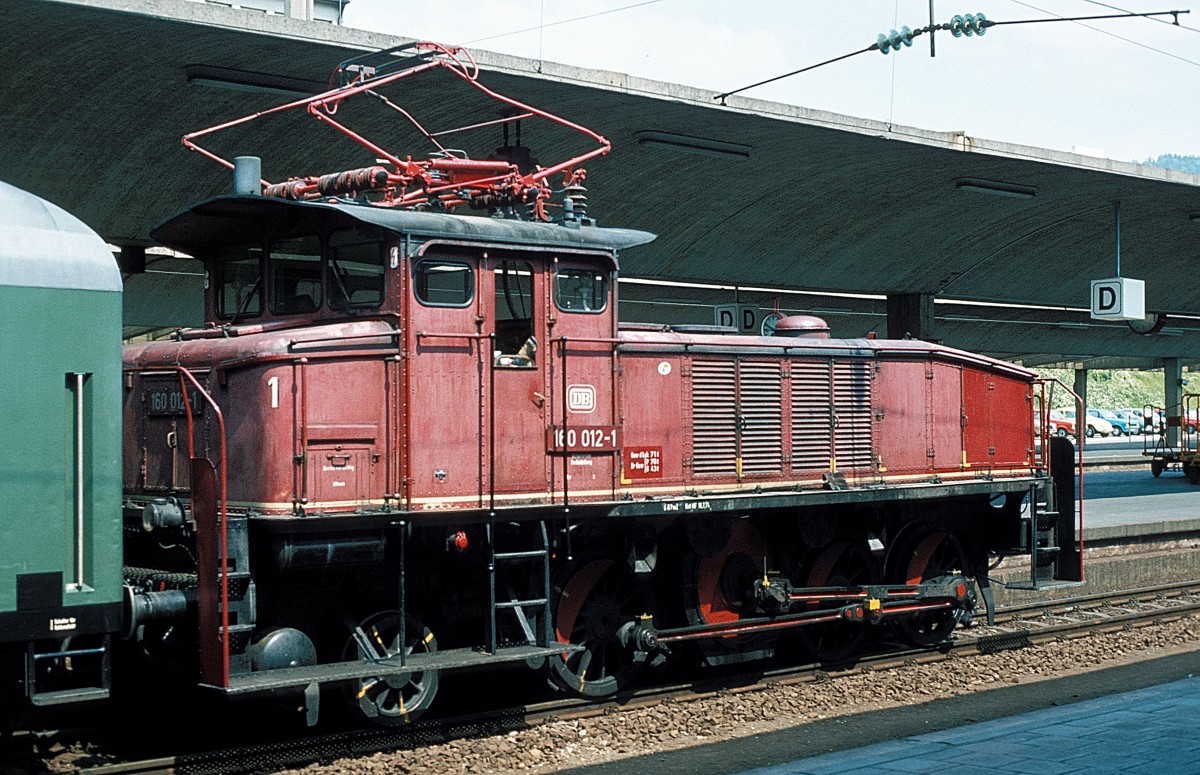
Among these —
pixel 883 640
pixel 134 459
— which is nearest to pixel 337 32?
pixel 134 459

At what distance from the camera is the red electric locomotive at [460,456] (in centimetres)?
914

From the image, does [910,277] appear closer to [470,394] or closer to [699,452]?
[699,452]

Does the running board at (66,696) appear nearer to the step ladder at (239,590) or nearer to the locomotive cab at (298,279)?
the step ladder at (239,590)

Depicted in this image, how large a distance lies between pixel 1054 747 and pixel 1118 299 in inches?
567

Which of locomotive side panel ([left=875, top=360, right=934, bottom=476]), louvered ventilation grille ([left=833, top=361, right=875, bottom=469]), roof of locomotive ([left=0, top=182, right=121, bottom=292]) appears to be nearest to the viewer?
roof of locomotive ([left=0, top=182, right=121, bottom=292])

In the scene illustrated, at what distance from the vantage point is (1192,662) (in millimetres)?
13891

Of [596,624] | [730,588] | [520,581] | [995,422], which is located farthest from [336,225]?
[995,422]

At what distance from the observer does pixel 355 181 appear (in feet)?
33.5

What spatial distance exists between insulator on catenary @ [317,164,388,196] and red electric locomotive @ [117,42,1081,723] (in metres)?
0.03

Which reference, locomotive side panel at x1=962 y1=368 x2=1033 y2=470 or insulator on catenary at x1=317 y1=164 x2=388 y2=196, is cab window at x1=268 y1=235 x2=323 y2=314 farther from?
locomotive side panel at x1=962 y1=368 x2=1033 y2=470

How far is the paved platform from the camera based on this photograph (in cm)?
820

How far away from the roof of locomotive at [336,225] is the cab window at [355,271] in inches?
5.9

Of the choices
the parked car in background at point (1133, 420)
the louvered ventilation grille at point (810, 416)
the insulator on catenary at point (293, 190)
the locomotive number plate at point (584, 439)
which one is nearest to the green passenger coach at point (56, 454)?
the insulator on catenary at point (293, 190)

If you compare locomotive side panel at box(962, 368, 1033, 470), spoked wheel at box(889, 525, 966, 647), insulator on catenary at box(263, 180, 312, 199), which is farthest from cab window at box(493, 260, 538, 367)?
locomotive side panel at box(962, 368, 1033, 470)
